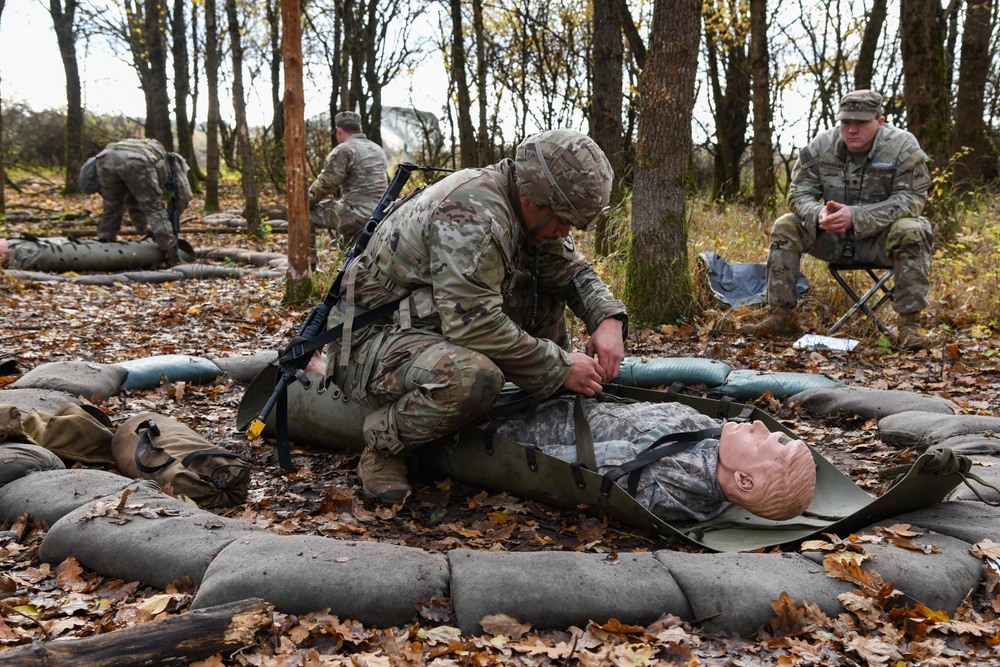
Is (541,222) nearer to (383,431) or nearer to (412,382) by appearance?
(412,382)

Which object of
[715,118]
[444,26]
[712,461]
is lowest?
[712,461]

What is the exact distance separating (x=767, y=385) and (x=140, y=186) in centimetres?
930

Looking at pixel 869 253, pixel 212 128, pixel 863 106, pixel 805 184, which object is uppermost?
pixel 212 128

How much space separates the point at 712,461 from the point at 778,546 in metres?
0.38

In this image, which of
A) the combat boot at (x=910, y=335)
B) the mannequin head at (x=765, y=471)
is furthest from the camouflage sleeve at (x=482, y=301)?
the combat boot at (x=910, y=335)

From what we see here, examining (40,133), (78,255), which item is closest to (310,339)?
(78,255)

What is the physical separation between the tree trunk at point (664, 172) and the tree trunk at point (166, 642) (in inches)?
177

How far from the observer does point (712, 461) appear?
3.08 m

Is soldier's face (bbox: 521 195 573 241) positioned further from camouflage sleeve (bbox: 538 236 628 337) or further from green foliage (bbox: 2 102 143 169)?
green foliage (bbox: 2 102 143 169)

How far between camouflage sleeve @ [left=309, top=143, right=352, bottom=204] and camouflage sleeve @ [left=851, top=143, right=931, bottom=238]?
5633 millimetres

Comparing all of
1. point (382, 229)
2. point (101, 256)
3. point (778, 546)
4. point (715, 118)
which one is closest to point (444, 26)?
point (715, 118)

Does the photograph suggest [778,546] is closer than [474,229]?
Yes

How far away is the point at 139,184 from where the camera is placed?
35.9ft

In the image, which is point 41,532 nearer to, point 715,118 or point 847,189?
point 847,189
